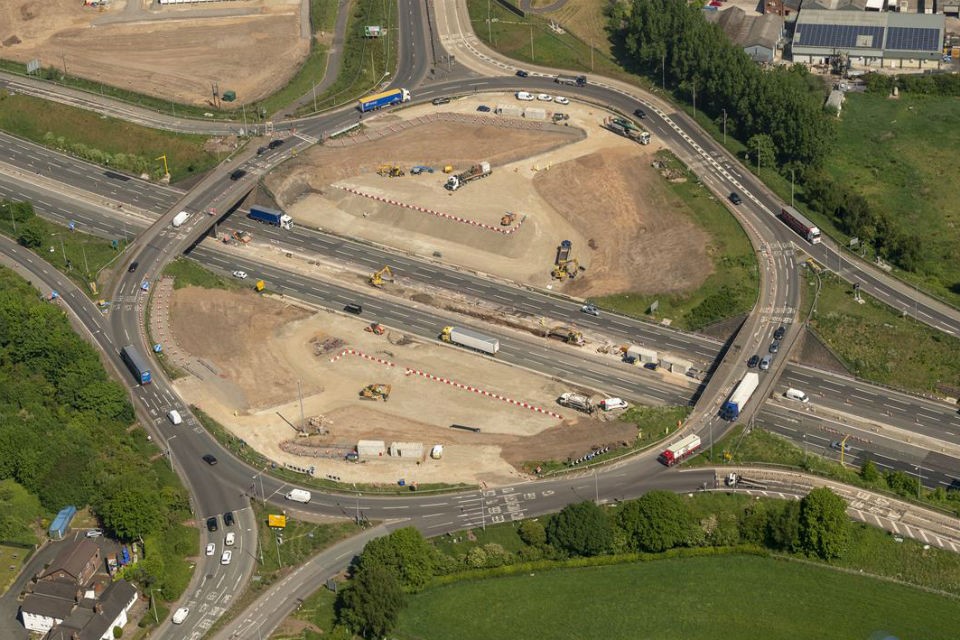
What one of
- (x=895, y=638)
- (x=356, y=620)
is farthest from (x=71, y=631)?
(x=895, y=638)

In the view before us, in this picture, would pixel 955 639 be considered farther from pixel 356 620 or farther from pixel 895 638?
pixel 356 620

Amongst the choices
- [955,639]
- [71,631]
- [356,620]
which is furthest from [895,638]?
[71,631]

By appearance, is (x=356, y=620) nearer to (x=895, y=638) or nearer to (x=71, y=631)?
(x=71, y=631)

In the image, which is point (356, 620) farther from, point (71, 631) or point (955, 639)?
point (955, 639)

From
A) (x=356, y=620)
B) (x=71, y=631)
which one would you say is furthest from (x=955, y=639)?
(x=71, y=631)
